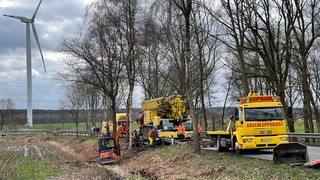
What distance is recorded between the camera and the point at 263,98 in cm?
2056

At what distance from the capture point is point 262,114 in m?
20.0

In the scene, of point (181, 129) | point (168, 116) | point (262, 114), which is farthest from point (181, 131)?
point (262, 114)

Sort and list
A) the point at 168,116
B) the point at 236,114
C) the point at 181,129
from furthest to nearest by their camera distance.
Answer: the point at 168,116, the point at 181,129, the point at 236,114

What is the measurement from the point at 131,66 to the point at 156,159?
1241 centimetres

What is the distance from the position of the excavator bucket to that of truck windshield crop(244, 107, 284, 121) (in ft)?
14.8

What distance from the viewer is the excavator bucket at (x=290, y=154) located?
15.3 m

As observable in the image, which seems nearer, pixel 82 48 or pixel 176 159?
pixel 176 159

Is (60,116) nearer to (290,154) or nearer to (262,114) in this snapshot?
(262,114)

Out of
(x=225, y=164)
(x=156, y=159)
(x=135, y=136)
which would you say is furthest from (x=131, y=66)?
(x=225, y=164)

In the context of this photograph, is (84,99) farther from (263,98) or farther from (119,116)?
(263,98)

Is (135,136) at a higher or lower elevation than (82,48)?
lower

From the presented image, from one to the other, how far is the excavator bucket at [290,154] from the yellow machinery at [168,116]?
56.3 feet

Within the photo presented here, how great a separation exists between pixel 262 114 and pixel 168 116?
15.4 meters

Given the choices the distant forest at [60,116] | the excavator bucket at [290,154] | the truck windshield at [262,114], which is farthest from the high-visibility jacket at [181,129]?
the excavator bucket at [290,154]
